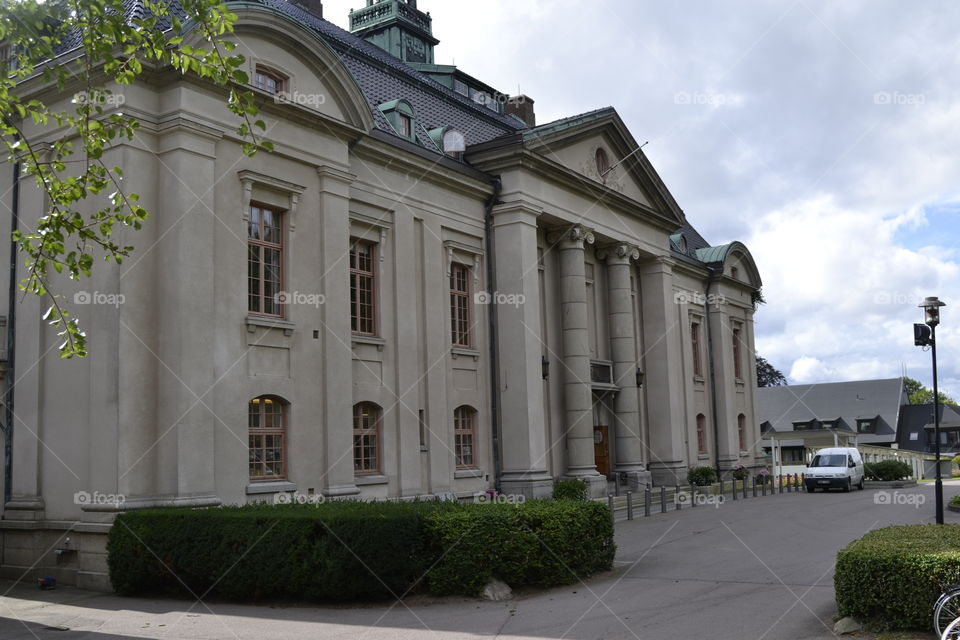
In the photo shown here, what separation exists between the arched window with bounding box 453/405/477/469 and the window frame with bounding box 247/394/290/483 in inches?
261

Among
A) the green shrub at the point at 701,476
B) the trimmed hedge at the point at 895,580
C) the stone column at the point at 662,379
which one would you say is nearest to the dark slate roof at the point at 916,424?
the green shrub at the point at 701,476

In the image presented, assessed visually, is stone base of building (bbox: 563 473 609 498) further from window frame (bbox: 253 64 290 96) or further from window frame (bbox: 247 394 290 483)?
window frame (bbox: 253 64 290 96)

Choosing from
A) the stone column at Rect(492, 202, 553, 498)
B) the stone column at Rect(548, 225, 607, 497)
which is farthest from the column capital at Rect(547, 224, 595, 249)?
the stone column at Rect(492, 202, 553, 498)

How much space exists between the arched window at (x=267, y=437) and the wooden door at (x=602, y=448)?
15.1 metres

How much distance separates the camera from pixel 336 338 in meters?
19.5

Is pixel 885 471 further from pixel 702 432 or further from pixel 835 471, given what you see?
pixel 702 432

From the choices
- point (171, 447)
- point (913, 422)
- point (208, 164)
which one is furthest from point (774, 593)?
point (913, 422)

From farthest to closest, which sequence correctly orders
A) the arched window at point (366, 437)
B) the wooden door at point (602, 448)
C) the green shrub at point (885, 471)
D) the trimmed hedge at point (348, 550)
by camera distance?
1. the green shrub at point (885, 471)
2. the wooden door at point (602, 448)
3. the arched window at point (366, 437)
4. the trimmed hedge at point (348, 550)

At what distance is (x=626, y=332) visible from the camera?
31422 mm

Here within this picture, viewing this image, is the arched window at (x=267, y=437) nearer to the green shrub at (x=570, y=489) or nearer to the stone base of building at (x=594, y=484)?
the green shrub at (x=570, y=489)

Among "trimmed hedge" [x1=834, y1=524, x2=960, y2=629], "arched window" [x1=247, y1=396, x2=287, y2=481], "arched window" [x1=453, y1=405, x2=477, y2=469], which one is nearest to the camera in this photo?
"trimmed hedge" [x1=834, y1=524, x2=960, y2=629]

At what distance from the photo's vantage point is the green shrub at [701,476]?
3453 cm

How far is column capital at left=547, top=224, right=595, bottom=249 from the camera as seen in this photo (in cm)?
2841

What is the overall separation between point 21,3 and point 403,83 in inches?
630
